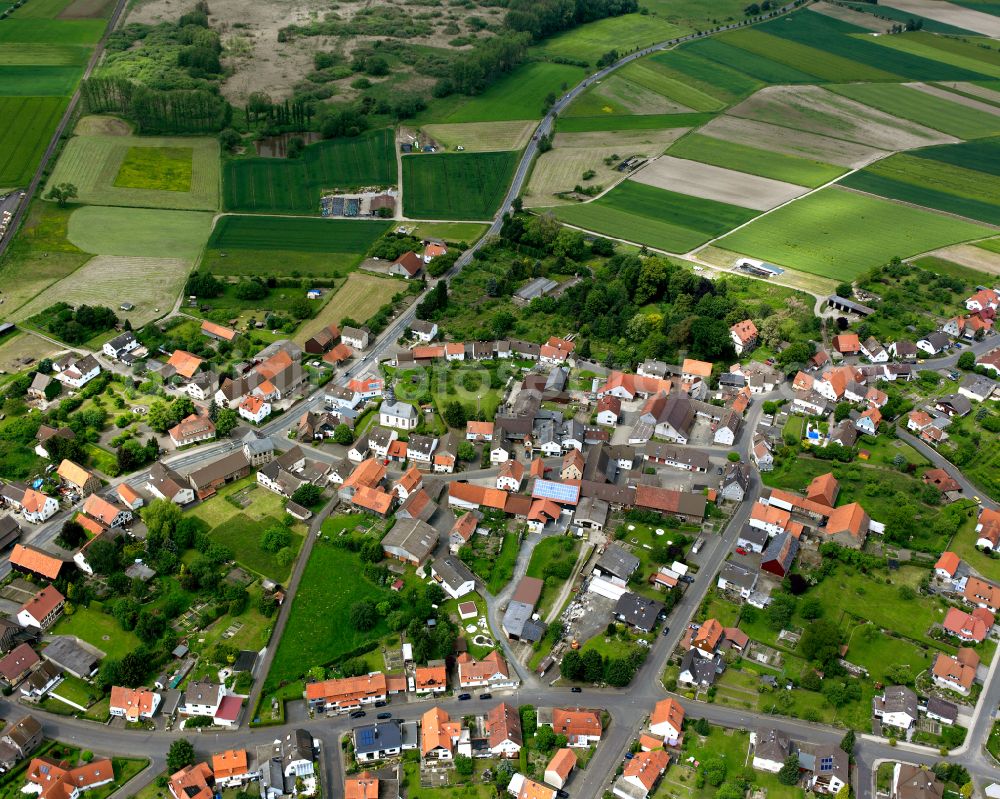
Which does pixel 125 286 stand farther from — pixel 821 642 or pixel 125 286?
pixel 821 642

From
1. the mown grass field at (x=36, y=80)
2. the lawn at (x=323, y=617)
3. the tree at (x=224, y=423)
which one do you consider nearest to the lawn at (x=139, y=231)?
the tree at (x=224, y=423)

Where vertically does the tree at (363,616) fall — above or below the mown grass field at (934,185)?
below

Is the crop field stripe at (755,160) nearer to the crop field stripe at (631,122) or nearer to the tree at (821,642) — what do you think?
the crop field stripe at (631,122)

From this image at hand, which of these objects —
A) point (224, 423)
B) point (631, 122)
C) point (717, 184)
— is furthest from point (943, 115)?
point (224, 423)

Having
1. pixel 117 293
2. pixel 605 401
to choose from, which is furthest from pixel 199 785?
pixel 117 293

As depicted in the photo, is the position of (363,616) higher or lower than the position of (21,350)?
lower

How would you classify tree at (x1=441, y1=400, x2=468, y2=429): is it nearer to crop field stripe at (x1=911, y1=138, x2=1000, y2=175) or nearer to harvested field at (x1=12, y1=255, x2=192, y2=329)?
harvested field at (x1=12, y1=255, x2=192, y2=329)
